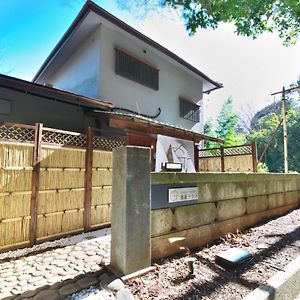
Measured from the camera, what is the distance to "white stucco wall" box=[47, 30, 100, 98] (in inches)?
330

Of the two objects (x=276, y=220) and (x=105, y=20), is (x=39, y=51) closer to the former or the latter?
(x=105, y=20)

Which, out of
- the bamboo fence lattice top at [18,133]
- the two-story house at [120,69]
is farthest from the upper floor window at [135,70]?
the bamboo fence lattice top at [18,133]

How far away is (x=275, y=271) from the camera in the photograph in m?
3.22

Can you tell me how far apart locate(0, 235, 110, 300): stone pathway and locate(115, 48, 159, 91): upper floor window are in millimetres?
6793

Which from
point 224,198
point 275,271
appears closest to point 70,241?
point 224,198

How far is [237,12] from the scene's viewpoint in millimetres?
5938

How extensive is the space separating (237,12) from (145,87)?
483cm

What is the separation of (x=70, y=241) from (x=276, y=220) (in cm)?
531

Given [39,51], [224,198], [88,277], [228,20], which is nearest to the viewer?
[88,277]

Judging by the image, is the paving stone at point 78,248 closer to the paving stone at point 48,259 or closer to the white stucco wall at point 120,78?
the paving stone at point 48,259

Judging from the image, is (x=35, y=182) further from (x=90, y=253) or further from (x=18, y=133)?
(x=90, y=253)

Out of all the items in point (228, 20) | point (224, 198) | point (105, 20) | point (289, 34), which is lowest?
point (224, 198)

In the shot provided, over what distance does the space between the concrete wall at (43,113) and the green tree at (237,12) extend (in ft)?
12.4

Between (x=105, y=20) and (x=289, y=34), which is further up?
A: (x=105, y=20)
